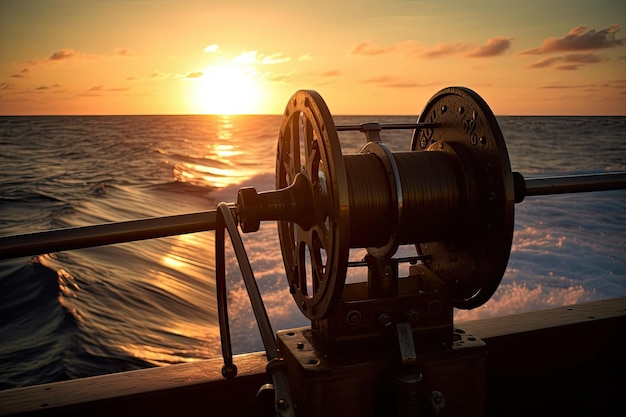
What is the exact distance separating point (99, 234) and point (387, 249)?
783 millimetres

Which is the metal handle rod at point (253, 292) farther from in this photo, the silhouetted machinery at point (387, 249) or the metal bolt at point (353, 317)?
the metal bolt at point (353, 317)

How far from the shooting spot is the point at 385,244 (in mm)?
1562

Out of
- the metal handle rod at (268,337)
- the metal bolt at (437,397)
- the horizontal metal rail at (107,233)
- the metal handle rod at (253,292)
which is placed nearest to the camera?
the metal handle rod at (268,337)

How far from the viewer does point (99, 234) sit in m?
1.58

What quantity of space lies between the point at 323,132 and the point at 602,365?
1.59 metres

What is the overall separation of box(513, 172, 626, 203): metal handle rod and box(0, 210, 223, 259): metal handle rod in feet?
3.28

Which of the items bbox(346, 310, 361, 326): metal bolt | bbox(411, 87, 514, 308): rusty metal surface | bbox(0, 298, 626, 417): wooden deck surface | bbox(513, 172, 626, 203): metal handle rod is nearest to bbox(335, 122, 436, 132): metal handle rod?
bbox(411, 87, 514, 308): rusty metal surface

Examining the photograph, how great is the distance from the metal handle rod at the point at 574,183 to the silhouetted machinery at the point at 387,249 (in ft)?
1.05

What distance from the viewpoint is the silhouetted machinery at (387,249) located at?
143 centimetres

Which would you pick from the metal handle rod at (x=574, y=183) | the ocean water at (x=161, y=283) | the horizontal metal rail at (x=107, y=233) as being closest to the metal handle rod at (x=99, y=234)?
the horizontal metal rail at (x=107, y=233)

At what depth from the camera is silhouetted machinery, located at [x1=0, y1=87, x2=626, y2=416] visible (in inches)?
56.3

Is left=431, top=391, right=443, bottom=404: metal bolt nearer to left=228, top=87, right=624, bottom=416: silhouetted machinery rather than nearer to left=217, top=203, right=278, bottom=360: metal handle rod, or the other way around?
left=228, top=87, right=624, bottom=416: silhouetted machinery

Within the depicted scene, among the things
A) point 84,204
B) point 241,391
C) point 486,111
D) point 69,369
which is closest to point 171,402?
point 241,391

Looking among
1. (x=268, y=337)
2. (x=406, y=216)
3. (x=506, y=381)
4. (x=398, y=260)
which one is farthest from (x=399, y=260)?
(x=506, y=381)
